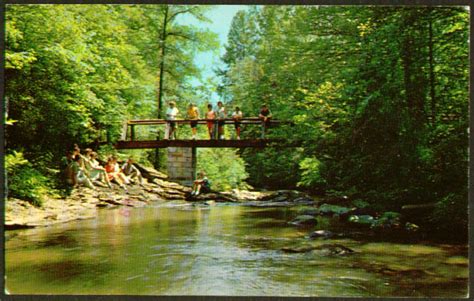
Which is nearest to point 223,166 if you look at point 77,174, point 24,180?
point 77,174

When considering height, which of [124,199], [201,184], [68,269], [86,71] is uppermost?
[86,71]

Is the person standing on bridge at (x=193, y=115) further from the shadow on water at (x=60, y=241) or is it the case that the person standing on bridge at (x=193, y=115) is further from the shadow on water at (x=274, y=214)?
the shadow on water at (x=60, y=241)

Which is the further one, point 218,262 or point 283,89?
point 283,89

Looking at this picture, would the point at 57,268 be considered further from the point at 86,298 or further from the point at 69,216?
the point at 69,216

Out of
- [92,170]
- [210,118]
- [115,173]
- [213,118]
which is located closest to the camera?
[213,118]

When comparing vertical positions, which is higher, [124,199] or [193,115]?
[193,115]

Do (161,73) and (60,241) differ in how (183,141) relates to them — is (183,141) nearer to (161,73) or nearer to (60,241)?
(161,73)

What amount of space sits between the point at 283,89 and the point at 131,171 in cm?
244

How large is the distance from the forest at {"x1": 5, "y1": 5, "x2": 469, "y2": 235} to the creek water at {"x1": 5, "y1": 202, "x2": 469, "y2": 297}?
2.20 ft

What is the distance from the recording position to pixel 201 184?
7695 millimetres

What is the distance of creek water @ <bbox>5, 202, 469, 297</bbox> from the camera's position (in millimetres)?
5438

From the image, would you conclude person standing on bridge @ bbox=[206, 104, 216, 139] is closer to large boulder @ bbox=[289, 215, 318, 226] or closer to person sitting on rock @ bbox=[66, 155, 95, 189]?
large boulder @ bbox=[289, 215, 318, 226]

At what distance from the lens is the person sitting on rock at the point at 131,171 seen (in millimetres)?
7740

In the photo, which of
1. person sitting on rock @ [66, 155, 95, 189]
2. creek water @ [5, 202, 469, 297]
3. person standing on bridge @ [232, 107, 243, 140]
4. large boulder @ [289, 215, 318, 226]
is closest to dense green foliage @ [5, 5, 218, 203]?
person sitting on rock @ [66, 155, 95, 189]
